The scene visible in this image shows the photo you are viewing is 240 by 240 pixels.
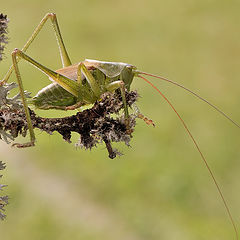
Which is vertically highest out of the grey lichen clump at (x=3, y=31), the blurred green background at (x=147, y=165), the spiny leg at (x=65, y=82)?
the grey lichen clump at (x=3, y=31)

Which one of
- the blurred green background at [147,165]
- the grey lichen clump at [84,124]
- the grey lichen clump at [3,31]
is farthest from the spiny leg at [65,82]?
the blurred green background at [147,165]

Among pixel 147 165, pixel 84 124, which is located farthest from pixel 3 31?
pixel 147 165

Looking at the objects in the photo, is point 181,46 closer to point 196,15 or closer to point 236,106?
point 196,15

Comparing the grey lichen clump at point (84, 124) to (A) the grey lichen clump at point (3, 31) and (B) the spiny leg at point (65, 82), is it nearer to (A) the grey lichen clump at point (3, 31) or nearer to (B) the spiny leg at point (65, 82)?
(A) the grey lichen clump at point (3, 31)

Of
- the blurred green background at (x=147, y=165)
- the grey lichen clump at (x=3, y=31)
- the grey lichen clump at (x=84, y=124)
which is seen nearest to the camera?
the grey lichen clump at (x=3, y=31)

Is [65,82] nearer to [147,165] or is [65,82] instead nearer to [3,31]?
[3,31]

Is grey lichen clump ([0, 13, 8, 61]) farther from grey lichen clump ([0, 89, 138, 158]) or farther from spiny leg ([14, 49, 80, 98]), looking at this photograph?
spiny leg ([14, 49, 80, 98])

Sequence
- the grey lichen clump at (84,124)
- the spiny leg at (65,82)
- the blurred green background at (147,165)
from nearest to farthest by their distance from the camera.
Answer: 1. the grey lichen clump at (84,124)
2. the spiny leg at (65,82)
3. the blurred green background at (147,165)

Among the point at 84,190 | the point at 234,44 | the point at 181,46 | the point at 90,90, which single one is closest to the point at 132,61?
the point at 181,46
